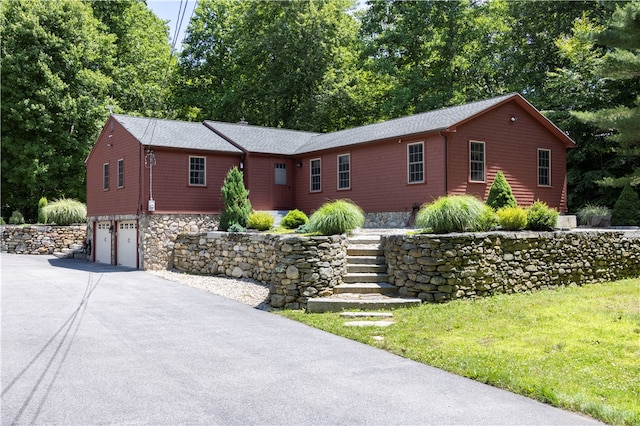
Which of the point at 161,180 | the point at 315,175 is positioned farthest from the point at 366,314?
the point at 315,175

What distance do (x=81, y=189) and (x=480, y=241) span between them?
88.5 ft

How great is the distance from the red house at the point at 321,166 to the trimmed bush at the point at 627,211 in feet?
6.41

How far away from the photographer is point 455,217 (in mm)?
11711

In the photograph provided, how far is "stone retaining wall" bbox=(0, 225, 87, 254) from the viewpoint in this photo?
25.3 metres

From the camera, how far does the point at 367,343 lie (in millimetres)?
8219

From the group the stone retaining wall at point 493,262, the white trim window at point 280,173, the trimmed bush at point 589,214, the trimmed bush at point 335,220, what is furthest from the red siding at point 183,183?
the trimmed bush at point 589,214

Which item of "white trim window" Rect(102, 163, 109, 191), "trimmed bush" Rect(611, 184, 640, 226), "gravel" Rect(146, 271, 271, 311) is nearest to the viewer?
"gravel" Rect(146, 271, 271, 311)

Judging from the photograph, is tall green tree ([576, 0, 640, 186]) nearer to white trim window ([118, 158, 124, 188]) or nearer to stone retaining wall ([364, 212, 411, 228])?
stone retaining wall ([364, 212, 411, 228])

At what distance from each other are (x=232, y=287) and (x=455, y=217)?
20.3 ft

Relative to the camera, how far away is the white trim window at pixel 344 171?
21.2m

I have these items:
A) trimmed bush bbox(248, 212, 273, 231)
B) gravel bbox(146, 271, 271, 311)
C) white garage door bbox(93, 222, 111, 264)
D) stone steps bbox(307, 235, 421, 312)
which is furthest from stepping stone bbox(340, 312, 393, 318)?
white garage door bbox(93, 222, 111, 264)

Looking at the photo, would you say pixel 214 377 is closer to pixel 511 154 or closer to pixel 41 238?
pixel 511 154

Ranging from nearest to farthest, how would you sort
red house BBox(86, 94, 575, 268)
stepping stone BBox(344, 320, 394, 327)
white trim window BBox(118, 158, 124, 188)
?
stepping stone BBox(344, 320, 394, 327) → red house BBox(86, 94, 575, 268) → white trim window BBox(118, 158, 124, 188)

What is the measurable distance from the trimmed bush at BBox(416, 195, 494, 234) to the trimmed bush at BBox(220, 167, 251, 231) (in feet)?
29.3
